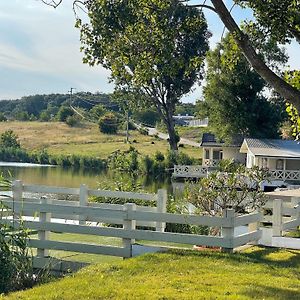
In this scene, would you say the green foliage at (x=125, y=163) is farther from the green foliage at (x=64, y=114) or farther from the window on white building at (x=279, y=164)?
the green foliage at (x=64, y=114)

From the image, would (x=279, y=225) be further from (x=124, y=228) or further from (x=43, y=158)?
(x=43, y=158)

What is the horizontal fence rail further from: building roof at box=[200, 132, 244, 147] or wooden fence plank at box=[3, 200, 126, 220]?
building roof at box=[200, 132, 244, 147]

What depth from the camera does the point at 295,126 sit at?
15586 millimetres

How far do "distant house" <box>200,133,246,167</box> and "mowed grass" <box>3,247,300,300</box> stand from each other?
54218 mm

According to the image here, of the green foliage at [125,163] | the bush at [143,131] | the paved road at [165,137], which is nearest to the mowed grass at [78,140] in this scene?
the bush at [143,131]

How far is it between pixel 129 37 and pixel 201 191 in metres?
3.56

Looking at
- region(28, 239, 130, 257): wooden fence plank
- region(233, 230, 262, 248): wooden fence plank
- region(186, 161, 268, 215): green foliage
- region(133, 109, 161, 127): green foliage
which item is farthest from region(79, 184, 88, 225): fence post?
region(133, 109, 161, 127): green foliage

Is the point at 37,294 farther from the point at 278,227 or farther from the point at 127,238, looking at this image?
the point at 278,227

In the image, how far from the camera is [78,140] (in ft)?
294

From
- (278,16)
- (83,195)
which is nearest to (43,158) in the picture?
(83,195)

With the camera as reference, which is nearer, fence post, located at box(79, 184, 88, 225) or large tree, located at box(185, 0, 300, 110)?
large tree, located at box(185, 0, 300, 110)

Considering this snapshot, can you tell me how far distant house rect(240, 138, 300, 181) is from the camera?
52.2 meters

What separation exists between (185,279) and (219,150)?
195ft

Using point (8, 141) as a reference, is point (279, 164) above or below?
below
